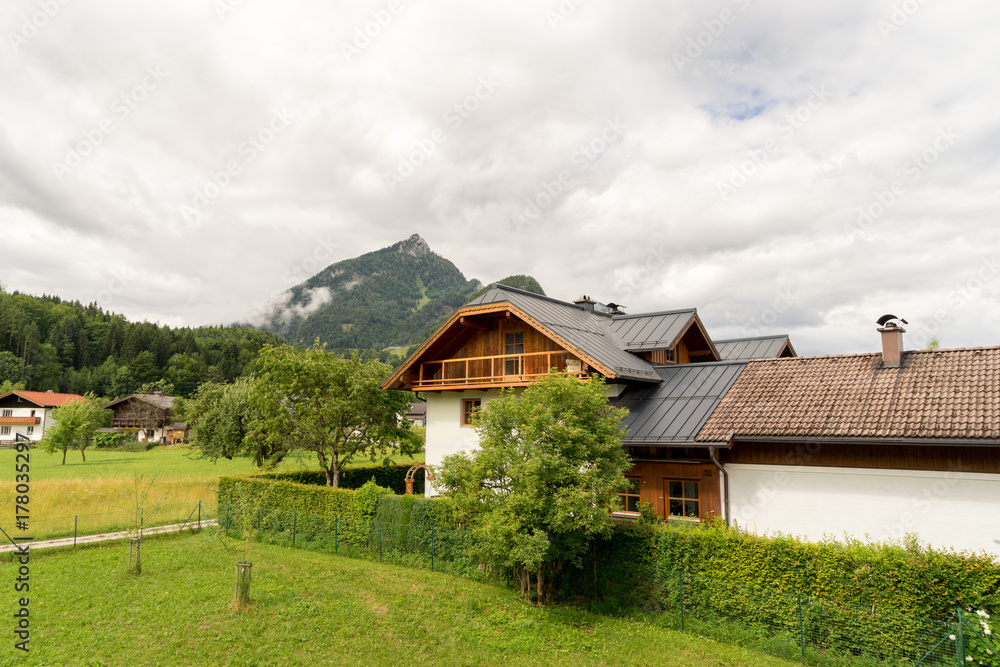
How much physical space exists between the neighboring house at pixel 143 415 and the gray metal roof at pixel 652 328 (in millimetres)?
76695

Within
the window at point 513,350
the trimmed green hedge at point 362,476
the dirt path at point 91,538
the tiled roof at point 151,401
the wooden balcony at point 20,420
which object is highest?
the window at point 513,350

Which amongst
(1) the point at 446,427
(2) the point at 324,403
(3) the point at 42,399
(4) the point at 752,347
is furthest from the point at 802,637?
(3) the point at 42,399

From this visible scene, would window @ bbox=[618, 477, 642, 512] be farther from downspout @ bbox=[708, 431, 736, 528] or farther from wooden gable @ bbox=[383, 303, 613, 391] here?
wooden gable @ bbox=[383, 303, 613, 391]

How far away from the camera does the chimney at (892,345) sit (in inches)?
581

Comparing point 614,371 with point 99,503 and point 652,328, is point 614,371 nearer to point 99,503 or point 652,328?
point 652,328

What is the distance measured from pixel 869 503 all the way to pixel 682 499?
14.8 feet

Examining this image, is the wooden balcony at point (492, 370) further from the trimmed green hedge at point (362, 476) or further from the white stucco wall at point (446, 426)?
the trimmed green hedge at point (362, 476)

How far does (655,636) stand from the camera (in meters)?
11.4

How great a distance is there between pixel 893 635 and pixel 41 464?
59.2m

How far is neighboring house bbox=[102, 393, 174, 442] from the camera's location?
255 feet

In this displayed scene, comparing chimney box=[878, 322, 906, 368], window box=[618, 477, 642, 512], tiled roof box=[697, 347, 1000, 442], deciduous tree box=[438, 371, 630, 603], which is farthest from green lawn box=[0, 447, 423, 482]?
chimney box=[878, 322, 906, 368]

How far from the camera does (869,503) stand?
12.8 m

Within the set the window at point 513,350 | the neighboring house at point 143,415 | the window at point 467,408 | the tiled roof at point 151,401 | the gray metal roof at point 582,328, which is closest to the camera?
the gray metal roof at point 582,328

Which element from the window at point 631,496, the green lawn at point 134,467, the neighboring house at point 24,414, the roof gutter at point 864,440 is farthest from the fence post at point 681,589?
the neighboring house at point 24,414
